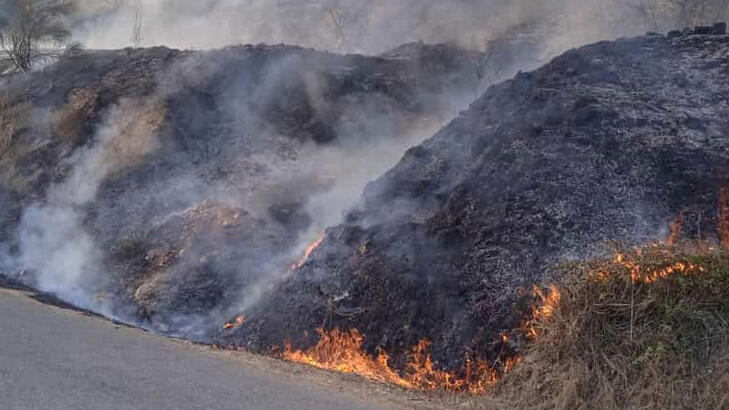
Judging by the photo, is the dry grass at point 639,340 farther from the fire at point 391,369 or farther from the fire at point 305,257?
the fire at point 305,257

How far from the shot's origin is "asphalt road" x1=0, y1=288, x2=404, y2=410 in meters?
5.43

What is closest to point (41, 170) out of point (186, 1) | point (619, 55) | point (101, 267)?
point (101, 267)

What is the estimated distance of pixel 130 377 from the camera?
6.01 m

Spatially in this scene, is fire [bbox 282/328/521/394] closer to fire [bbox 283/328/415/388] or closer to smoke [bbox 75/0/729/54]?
fire [bbox 283/328/415/388]

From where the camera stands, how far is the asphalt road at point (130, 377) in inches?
214

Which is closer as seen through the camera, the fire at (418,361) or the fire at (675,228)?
the fire at (418,361)

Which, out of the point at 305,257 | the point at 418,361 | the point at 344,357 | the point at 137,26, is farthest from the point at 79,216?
the point at 137,26

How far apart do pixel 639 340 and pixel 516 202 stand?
2.91 metres

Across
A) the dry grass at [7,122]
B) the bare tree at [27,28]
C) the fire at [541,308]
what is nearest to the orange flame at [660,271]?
the fire at [541,308]

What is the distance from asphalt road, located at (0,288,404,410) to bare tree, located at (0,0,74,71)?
1257 cm

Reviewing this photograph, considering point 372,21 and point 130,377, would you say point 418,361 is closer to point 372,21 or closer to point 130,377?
point 130,377

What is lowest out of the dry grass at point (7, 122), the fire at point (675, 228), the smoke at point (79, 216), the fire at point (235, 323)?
the fire at point (235, 323)

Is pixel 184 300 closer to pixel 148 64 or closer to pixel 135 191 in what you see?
pixel 135 191

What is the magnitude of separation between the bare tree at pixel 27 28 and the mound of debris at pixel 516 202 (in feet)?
40.9
